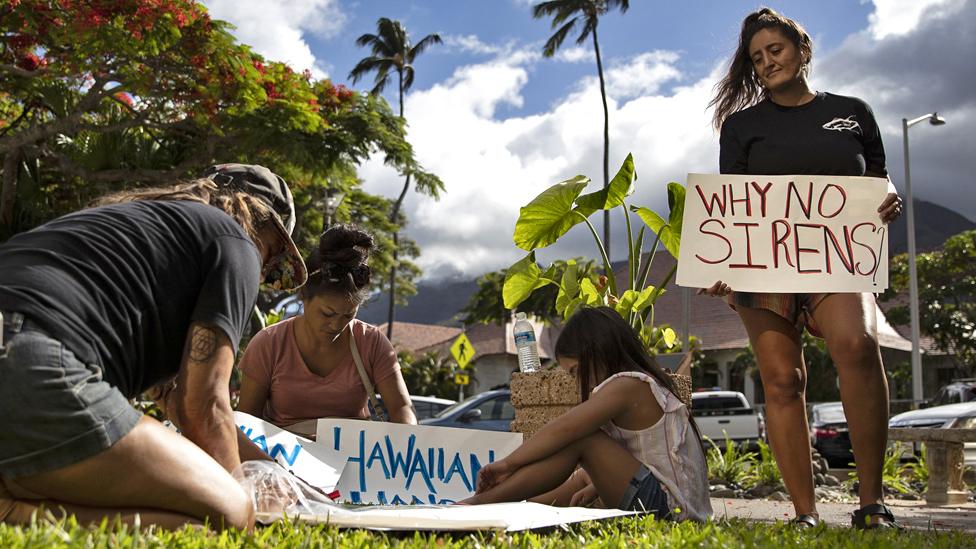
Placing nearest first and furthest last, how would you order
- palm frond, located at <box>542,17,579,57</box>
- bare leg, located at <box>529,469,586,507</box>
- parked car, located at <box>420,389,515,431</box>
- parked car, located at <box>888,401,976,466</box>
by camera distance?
bare leg, located at <box>529,469,586,507</box> → parked car, located at <box>888,401,976,466</box> → parked car, located at <box>420,389,515,431</box> → palm frond, located at <box>542,17,579,57</box>

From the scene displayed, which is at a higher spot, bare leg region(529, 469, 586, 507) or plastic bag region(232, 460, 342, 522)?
plastic bag region(232, 460, 342, 522)

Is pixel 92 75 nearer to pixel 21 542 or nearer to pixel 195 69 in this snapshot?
pixel 195 69

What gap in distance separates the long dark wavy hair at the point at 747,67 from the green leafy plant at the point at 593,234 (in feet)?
4.45

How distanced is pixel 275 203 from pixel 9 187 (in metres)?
16.5

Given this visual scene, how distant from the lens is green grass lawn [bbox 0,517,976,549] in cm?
205

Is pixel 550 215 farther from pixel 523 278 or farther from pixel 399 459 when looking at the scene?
pixel 399 459

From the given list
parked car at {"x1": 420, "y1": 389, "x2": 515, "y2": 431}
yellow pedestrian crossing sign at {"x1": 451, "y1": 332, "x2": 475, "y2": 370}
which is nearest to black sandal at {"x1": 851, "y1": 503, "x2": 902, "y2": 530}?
parked car at {"x1": 420, "y1": 389, "x2": 515, "y2": 431}

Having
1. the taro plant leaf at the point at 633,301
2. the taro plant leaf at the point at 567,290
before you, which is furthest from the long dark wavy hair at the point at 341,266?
the taro plant leaf at the point at 633,301

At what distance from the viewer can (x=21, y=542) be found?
1.95 m

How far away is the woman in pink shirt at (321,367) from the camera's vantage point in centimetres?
495

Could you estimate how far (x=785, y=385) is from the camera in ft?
13.3

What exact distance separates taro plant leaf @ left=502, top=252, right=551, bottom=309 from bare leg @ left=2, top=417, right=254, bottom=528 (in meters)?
3.83

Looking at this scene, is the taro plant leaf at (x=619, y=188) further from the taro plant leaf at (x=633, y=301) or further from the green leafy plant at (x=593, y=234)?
the taro plant leaf at (x=633, y=301)

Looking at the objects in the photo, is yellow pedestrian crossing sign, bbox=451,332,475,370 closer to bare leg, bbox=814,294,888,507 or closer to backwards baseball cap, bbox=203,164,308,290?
bare leg, bbox=814,294,888,507
